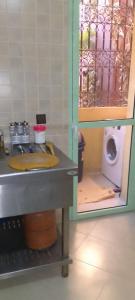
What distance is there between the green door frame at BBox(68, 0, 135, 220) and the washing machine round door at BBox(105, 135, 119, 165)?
309mm

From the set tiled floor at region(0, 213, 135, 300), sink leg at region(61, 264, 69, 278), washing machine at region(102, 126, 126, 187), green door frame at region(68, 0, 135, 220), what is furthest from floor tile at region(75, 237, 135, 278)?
washing machine at region(102, 126, 126, 187)

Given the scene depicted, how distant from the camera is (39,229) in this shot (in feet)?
6.12

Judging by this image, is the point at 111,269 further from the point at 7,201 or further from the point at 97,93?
the point at 97,93

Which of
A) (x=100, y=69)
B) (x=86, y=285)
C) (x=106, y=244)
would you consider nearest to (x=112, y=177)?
(x=106, y=244)

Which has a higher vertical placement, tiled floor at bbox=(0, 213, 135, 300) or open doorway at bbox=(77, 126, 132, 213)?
open doorway at bbox=(77, 126, 132, 213)

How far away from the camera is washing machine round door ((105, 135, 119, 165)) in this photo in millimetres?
2922

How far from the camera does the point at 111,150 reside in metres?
3.06

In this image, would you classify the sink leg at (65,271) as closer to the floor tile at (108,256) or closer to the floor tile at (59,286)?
the floor tile at (59,286)

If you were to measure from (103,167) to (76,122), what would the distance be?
38.8 inches

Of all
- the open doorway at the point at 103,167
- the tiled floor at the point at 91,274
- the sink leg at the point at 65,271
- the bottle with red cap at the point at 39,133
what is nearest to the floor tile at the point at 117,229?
the tiled floor at the point at 91,274

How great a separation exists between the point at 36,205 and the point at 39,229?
1.17 feet

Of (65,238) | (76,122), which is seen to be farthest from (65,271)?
(76,122)

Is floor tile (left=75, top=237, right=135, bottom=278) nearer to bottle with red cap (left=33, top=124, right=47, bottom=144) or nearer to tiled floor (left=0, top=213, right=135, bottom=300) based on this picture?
tiled floor (left=0, top=213, right=135, bottom=300)

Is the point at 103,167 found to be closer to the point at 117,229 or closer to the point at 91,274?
the point at 117,229
